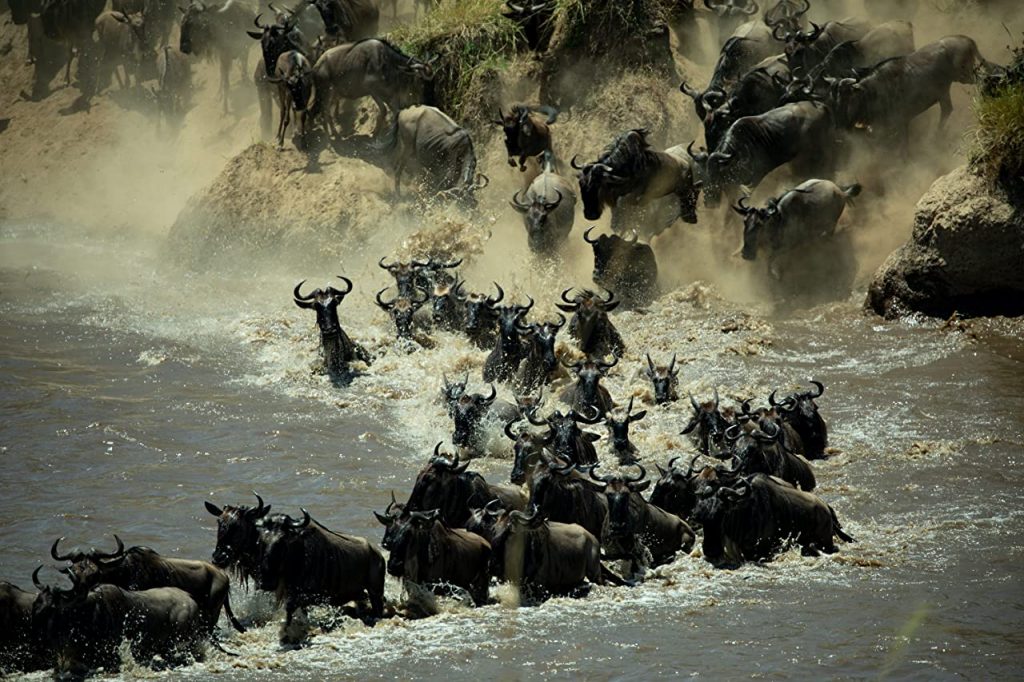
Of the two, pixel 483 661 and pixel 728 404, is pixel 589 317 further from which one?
pixel 483 661

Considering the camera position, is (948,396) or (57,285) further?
(57,285)

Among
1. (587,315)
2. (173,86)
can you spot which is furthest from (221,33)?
(587,315)

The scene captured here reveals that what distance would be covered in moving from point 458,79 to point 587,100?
2266 millimetres

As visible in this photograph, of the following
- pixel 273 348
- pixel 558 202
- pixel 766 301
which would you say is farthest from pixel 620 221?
pixel 273 348

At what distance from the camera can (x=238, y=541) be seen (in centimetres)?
949

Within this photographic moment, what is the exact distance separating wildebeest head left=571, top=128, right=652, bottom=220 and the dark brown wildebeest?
9054mm

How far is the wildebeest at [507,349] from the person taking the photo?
597 inches

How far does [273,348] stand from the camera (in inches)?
663

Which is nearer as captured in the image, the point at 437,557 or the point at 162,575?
the point at 162,575

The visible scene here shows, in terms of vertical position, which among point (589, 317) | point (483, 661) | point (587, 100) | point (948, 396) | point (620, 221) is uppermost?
point (587, 100)

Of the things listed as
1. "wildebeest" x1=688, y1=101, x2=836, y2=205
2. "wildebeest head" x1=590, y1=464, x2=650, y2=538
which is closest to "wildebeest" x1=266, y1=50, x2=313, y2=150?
"wildebeest" x1=688, y1=101, x2=836, y2=205

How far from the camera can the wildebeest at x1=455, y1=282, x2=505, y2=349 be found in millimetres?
16359

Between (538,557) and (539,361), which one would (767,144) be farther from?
(538,557)

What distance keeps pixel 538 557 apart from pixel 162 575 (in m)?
2.50
